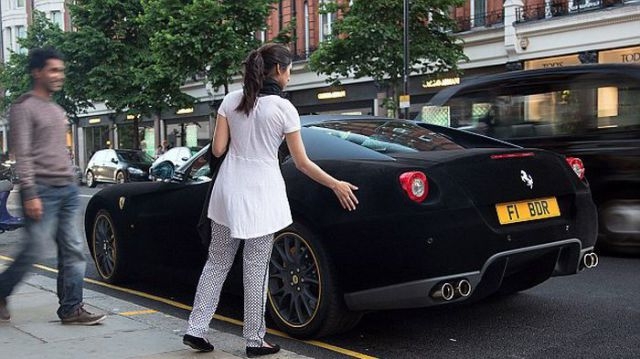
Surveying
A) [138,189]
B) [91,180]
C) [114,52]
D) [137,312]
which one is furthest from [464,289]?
[114,52]

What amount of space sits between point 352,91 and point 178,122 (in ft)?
47.6

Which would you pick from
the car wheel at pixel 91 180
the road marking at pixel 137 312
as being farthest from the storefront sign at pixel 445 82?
the road marking at pixel 137 312

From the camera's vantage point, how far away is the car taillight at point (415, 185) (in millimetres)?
4086

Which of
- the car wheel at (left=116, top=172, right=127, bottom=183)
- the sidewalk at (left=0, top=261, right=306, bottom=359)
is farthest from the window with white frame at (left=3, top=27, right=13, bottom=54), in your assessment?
the sidewalk at (left=0, top=261, right=306, bottom=359)

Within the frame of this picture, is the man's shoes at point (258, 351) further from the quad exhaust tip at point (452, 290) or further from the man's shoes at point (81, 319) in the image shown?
the man's shoes at point (81, 319)

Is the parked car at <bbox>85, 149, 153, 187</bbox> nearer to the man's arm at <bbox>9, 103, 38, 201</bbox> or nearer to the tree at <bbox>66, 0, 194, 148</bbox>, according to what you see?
the tree at <bbox>66, 0, 194, 148</bbox>

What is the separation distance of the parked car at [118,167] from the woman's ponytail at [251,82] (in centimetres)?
2232

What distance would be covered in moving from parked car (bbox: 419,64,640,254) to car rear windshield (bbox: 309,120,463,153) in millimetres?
3532

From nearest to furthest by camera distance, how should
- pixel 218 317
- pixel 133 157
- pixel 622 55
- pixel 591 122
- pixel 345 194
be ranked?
pixel 345 194 → pixel 218 317 → pixel 591 122 → pixel 622 55 → pixel 133 157

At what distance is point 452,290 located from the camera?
4066 millimetres

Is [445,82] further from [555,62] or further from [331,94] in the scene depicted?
[331,94]

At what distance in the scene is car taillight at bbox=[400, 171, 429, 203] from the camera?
4.09m

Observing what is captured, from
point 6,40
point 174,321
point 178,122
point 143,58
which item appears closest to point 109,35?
point 143,58

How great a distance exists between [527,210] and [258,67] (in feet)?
6.25
